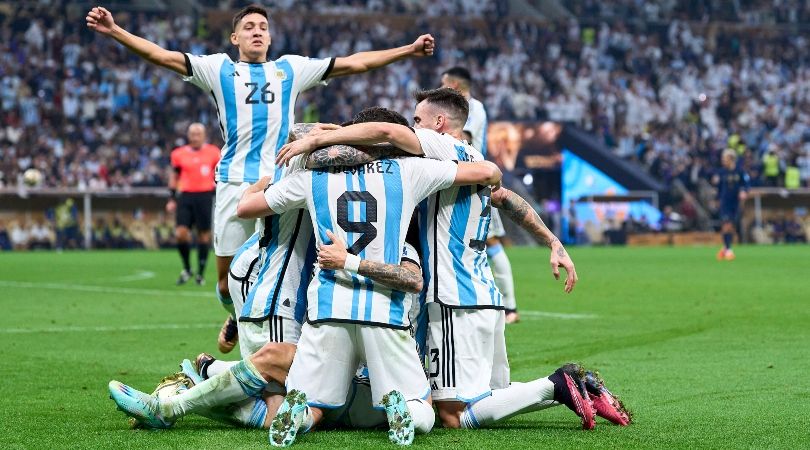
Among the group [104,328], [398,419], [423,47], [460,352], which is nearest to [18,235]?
[104,328]

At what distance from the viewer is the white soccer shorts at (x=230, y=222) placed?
8508mm

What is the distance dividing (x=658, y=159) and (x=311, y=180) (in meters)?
33.6

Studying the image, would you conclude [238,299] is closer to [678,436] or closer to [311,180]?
[311,180]

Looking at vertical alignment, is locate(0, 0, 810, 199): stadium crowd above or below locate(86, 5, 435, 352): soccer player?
above

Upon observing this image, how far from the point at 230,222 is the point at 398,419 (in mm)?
3625

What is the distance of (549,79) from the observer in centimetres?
4081

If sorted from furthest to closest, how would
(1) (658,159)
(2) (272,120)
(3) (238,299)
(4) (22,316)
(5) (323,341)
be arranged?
(1) (658,159) → (4) (22,316) → (2) (272,120) → (3) (238,299) → (5) (323,341)

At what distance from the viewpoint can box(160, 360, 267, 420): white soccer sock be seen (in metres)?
5.57

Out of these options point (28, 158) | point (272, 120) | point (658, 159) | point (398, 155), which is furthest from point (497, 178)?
point (658, 159)

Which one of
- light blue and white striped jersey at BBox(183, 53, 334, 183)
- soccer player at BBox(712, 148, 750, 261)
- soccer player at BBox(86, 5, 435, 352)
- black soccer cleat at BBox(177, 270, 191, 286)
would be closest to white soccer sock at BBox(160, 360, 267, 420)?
soccer player at BBox(86, 5, 435, 352)

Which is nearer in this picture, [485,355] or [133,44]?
[485,355]

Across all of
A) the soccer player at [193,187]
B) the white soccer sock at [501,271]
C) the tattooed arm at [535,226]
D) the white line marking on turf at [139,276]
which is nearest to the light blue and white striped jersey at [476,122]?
the white soccer sock at [501,271]

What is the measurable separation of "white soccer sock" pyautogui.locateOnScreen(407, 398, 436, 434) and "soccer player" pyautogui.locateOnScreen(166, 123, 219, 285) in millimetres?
12452

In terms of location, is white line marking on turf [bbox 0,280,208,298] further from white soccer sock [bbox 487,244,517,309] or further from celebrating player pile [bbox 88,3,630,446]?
celebrating player pile [bbox 88,3,630,446]
